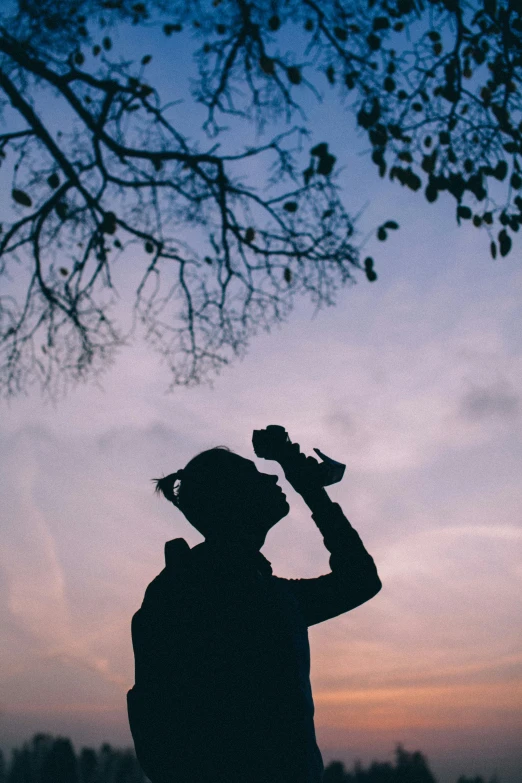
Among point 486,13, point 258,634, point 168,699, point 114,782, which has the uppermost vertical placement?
point 486,13

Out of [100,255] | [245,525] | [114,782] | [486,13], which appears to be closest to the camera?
[245,525]

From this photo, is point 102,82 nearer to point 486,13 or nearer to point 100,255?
point 100,255

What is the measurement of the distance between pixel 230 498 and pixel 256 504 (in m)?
0.11

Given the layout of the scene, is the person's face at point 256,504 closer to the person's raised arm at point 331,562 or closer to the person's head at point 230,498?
the person's head at point 230,498

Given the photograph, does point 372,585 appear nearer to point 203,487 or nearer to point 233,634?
point 233,634

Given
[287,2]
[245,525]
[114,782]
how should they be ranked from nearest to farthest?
[245,525], [287,2], [114,782]

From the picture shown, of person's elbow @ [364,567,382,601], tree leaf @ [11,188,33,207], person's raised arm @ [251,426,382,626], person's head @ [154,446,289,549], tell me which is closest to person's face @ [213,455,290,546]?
person's head @ [154,446,289,549]

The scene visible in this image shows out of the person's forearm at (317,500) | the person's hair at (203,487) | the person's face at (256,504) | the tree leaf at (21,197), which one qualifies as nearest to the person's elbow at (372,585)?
the person's forearm at (317,500)

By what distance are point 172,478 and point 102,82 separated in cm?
554

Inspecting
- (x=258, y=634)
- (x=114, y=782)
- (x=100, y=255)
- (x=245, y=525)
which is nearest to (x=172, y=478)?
(x=245, y=525)

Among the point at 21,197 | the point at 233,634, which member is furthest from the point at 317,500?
the point at 21,197

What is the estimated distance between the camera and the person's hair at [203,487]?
8.05 feet

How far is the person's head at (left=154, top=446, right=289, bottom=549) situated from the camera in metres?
2.41

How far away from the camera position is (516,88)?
6.18 metres
